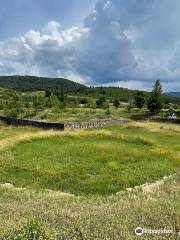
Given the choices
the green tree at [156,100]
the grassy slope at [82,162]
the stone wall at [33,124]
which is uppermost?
the green tree at [156,100]

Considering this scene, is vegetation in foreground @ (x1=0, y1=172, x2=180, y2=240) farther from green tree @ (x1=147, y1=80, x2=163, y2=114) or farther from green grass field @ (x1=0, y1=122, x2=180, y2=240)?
green tree @ (x1=147, y1=80, x2=163, y2=114)

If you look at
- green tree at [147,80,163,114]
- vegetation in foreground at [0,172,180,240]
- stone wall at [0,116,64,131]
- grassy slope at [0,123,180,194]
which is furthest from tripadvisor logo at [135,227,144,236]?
green tree at [147,80,163,114]

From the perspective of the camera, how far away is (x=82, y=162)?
82.6 ft

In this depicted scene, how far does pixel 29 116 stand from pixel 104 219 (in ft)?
207

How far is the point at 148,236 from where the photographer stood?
7816mm

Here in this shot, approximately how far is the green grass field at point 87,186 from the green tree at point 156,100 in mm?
31029

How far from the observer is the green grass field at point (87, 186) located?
8672mm

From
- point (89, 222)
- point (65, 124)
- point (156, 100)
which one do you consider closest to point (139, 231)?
point (89, 222)

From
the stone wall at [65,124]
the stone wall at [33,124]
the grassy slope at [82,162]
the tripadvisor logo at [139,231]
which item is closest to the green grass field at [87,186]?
the grassy slope at [82,162]

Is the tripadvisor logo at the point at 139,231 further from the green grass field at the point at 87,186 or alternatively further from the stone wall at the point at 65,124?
the stone wall at the point at 65,124

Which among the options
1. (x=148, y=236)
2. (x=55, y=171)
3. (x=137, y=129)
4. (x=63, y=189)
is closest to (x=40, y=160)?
(x=55, y=171)

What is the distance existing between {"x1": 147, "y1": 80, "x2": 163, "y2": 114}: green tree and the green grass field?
1222 inches

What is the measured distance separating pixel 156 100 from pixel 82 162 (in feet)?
168

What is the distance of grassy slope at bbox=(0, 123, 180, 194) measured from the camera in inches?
802
